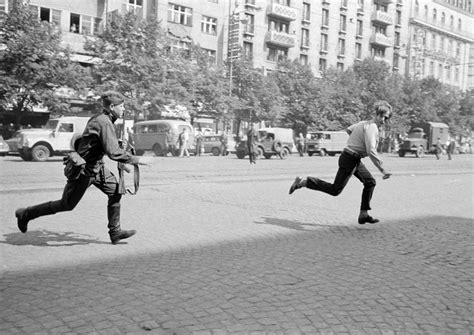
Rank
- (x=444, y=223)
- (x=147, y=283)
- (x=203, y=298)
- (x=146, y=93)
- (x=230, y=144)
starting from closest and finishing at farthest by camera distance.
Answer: (x=203, y=298) < (x=147, y=283) < (x=444, y=223) < (x=146, y=93) < (x=230, y=144)

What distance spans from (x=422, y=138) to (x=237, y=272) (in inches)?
1549

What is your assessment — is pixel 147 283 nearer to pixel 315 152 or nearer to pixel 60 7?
pixel 315 152

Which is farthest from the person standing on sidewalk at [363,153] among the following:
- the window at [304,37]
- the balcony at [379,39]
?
the balcony at [379,39]

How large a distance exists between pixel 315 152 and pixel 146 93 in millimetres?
12644

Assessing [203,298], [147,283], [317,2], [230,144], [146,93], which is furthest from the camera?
[317,2]

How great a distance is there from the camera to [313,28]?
5353 cm

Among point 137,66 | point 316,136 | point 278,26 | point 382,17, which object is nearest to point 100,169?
point 137,66

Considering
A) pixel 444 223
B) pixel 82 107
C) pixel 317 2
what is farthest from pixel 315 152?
pixel 444 223

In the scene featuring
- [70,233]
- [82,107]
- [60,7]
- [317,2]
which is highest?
[317,2]

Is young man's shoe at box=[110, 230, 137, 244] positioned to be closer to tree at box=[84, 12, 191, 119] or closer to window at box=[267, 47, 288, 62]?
tree at box=[84, 12, 191, 119]

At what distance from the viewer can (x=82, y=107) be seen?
116 ft

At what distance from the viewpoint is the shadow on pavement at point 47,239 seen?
5184mm

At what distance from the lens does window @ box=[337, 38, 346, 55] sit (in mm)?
55781

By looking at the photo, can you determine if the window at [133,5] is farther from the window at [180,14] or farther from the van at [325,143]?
the van at [325,143]
